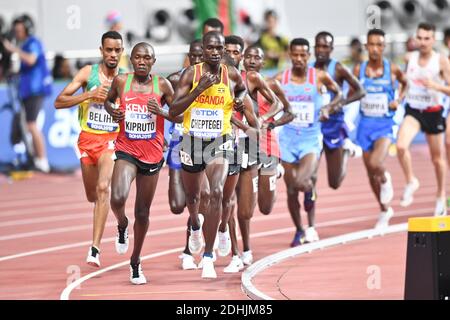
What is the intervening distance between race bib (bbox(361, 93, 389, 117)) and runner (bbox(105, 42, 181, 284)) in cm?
488

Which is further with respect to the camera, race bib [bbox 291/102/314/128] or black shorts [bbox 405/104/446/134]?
black shorts [bbox 405/104/446/134]

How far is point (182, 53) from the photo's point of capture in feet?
86.7

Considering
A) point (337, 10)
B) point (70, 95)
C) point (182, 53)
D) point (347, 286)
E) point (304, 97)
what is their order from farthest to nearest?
point (337, 10) → point (182, 53) → point (304, 97) → point (70, 95) → point (347, 286)

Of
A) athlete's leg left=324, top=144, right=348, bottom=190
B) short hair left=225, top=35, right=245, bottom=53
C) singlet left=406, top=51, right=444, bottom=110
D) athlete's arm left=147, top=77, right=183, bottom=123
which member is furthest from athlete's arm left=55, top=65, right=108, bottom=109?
singlet left=406, top=51, right=444, bottom=110

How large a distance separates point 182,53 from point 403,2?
8237 millimetres

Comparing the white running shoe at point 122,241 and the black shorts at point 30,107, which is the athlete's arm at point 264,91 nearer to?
the white running shoe at point 122,241

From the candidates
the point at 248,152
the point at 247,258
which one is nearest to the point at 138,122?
the point at 248,152

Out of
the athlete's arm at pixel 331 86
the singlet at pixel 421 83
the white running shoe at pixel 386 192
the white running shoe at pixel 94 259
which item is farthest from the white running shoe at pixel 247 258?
the singlet at pixel 421 83

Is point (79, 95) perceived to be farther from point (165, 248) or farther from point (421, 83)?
point (421, 83)

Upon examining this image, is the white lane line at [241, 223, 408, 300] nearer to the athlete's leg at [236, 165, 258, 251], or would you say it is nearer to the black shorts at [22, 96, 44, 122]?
the athlete's leg at [236, 165, 258, 251]

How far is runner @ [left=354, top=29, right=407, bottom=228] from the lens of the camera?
17.1 m

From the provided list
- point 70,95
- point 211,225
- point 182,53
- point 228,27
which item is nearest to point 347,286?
point 211,225

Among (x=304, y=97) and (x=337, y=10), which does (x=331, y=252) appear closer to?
(x=304, y=97)

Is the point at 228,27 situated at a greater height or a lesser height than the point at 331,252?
greater
